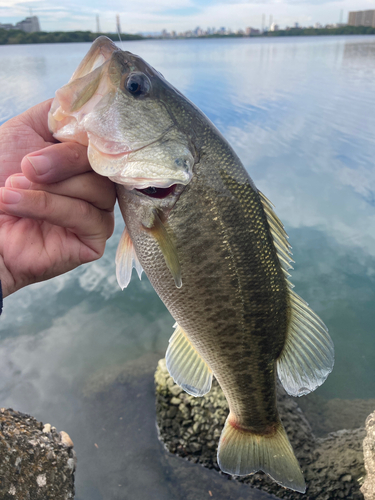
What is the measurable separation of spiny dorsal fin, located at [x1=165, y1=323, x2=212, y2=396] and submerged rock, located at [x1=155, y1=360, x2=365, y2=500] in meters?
1.53

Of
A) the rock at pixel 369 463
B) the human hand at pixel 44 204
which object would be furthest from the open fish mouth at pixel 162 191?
the rock at pixel 369 463

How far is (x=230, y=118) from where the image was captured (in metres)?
14.2

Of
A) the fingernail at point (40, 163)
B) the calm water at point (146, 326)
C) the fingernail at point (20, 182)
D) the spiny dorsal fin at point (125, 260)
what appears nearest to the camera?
the fingernail at point (40, 163)

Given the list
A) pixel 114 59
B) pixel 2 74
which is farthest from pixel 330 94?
pixel 114 59

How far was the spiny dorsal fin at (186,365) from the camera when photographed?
2.07 metres

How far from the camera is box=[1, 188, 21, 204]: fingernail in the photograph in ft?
4.69

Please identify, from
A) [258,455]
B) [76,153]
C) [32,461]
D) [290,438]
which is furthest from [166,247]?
[290,438]

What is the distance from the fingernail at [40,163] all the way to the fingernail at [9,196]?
141mm

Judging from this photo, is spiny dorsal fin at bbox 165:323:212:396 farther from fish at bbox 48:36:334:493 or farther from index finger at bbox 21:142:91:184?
index finger at bbox 21:142:91:184

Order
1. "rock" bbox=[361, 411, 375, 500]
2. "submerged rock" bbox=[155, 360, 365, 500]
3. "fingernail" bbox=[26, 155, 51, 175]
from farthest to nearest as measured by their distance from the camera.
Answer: "submerged rock" bbox=[155, 360, 365, 500] < "rock" bbox=[361, 411, 375, 500] < "fingernail" bbox=[26, 155, 51, 175]

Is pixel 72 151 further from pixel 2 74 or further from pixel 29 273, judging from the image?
pixel 2 74

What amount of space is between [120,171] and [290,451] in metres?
1.92

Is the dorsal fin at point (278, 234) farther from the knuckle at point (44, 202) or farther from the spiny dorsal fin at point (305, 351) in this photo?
the knuckle at point (44, 202)

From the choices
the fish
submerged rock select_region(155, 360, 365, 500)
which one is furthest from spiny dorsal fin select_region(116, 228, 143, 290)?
submerged rock select_region(155, 360, 365, 500)
